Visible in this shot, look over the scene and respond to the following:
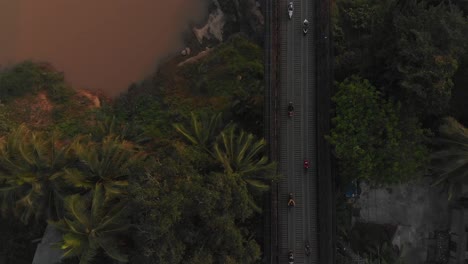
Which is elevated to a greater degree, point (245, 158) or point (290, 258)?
point (245, 158)

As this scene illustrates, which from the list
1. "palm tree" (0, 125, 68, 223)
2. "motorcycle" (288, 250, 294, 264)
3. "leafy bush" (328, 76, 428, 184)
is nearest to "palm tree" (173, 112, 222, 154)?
"leafy bush" (328, 76, 428, 184)

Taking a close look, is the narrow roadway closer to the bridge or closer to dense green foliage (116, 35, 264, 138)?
the bridge

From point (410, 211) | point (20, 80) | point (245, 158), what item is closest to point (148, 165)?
point (245, 158)

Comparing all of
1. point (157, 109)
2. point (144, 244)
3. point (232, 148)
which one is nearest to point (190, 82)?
point (157, 109)

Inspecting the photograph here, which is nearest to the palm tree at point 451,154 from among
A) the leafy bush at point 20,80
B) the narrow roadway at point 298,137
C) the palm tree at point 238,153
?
the narrow roadway at point 298,137

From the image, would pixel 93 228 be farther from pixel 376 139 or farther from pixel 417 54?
pixel 417 54

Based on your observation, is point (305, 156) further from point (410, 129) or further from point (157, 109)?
point (157, 109)
